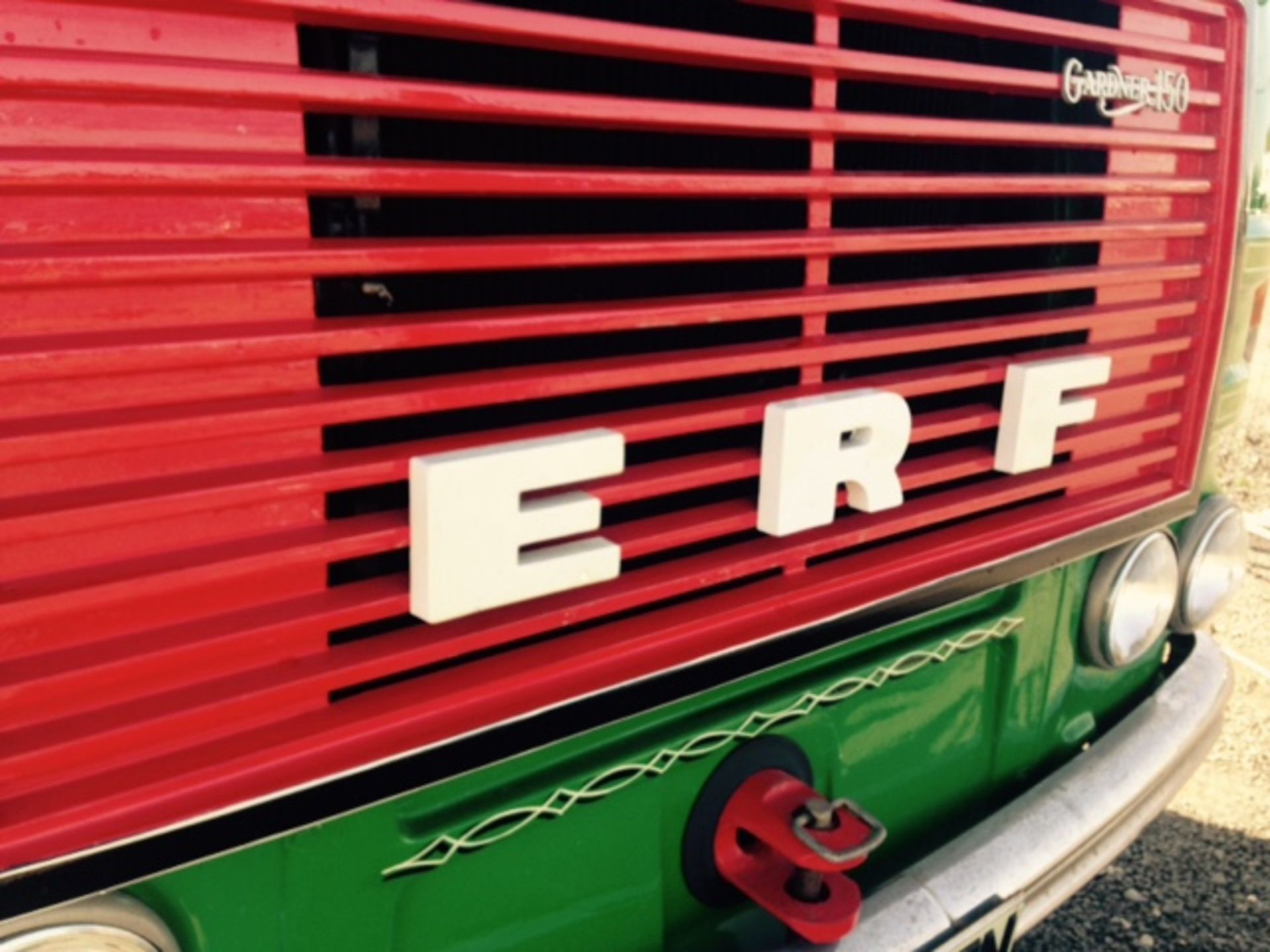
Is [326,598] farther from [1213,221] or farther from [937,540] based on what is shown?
[1213,221]

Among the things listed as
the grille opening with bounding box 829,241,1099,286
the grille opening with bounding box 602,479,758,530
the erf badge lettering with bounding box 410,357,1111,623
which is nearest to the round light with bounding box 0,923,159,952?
the erf badge lettering with bounding box 410,357,1111,623

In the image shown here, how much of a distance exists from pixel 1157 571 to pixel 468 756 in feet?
4.47

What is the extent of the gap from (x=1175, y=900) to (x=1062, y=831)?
0.98 m

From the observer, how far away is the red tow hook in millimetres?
1356

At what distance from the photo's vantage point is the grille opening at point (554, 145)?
1.06 metres

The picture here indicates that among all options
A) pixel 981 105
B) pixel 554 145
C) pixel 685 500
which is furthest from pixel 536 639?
pixel 981 105

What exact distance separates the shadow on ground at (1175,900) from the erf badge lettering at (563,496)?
1415 millimetres

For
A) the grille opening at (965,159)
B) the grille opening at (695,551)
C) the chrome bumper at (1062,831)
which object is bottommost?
the chrome bumper at (1062,831)

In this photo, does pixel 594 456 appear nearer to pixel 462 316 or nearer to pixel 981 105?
pixel 462 316

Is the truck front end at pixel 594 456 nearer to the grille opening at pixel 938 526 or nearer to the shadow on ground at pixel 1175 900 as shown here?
the grille opening at pixel 938 526

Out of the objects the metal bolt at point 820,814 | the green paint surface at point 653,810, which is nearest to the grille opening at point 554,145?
the green paint surface at point 653,810

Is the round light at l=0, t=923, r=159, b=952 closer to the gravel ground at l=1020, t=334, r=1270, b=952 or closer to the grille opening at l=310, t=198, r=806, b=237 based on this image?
the grille opening at l=310, t=198, r=806, b=237

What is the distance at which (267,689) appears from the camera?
39.3 inches

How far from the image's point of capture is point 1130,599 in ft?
6.38
